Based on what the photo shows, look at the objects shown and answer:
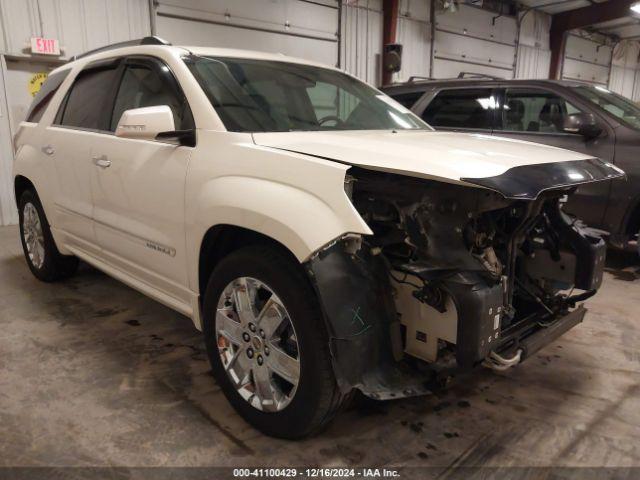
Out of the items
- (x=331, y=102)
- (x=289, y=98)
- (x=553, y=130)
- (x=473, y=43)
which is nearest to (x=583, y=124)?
(x=553, y=130)

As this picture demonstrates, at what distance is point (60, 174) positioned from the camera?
10.1 feet

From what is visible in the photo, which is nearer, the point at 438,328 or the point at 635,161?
the point at 438,328

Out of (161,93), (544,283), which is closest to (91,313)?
(161,93)

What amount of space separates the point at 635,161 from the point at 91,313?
4.27 metres

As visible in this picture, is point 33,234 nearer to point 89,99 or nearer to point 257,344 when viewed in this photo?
point 89,99

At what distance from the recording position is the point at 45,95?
11.7ft

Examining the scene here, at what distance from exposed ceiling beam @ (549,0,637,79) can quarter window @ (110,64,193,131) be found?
1153 cm

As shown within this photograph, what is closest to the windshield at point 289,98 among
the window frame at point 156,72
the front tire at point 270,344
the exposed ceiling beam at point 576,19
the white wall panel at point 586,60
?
the window frame at point 156,72

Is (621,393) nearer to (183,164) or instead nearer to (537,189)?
(537,189)

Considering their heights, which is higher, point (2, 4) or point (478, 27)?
point (478, 27)

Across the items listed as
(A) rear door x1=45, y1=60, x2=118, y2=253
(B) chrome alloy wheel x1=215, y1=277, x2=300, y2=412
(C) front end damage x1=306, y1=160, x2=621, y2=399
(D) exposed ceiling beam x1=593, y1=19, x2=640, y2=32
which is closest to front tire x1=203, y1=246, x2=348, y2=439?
(B) chrome alloy wheel x1=215, y1=277, x2=300, y2=412

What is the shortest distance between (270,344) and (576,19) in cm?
1316

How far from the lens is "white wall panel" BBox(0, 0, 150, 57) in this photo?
546 cm

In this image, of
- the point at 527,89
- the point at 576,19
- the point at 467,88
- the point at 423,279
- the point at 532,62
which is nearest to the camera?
the point at 423,279
